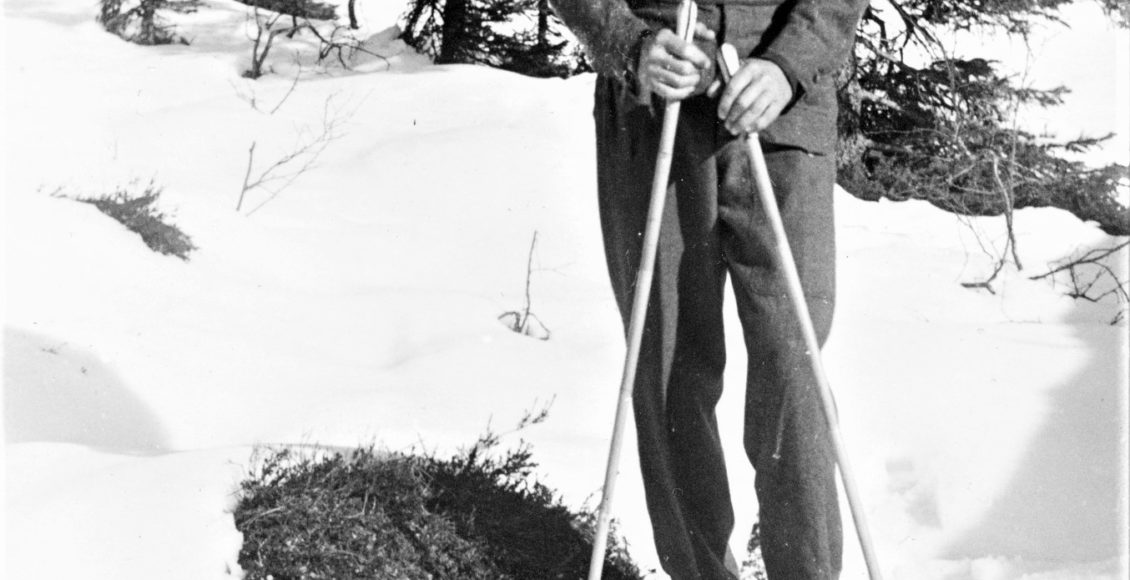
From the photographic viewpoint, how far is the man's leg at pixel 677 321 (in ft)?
7.72

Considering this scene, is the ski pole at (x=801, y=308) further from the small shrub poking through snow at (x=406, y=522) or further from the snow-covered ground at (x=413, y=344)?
the snow-covered ground at (x=413, y=344)

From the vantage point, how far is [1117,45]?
10.0 m

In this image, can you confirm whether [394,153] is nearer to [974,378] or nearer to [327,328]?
[327,328]

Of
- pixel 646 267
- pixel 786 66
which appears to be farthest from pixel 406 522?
pixel 786 66

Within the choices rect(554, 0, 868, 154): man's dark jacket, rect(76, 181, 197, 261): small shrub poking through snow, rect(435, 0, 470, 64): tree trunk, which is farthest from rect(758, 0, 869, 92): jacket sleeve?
rect(435, 0, 470, 64): tree trunk

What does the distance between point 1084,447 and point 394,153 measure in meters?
5.22

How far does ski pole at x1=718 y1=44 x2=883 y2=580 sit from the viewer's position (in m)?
2.12

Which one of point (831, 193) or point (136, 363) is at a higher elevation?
point (831, 193)

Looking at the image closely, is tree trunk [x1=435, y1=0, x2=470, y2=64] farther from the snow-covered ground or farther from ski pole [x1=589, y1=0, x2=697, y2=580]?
ski pole [x1=589, y1=0, x2=697, y2=580]

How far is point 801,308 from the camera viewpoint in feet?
7.01

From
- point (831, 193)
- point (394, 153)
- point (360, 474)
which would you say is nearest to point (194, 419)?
point (360, 474)

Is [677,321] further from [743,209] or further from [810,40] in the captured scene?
[810,40]

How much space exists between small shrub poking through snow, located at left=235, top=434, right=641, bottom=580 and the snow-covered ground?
4.8 inches

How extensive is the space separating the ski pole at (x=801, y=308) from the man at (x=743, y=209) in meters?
0.04
